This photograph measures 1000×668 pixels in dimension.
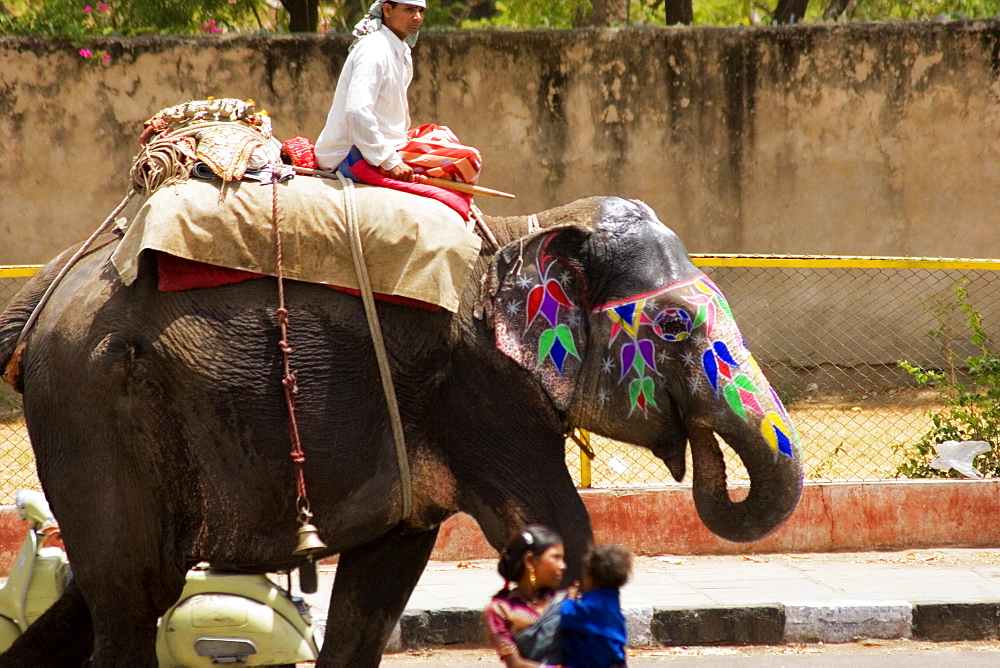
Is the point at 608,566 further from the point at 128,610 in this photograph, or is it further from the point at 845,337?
the point at 845,337

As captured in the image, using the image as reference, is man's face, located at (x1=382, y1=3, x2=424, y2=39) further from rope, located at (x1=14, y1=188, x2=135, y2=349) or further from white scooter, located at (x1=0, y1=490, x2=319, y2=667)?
white scooter, located at (x1=0, y1=490, x2=319, y2=667)

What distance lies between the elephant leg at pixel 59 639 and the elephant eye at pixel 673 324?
79.9 inches

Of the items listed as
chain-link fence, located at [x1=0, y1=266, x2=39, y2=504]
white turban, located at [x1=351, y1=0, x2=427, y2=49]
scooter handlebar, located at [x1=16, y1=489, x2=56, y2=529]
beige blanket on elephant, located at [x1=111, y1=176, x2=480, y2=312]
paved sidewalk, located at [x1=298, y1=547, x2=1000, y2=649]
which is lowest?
paved sidewalk, located at [x1=298, y1=547, x2=1000, y2=649]

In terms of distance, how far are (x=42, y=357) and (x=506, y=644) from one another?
4.80 ft

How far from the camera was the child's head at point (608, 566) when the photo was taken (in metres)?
3.04

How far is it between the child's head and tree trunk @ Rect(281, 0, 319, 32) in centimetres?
914

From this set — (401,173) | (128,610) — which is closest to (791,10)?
(401,173)

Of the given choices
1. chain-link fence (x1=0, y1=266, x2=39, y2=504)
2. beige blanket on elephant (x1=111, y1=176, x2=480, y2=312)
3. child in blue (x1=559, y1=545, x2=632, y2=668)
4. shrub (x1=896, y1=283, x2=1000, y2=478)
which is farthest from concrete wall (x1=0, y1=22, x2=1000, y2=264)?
child in blue (x1=559, y1=545, x2=632, y2=668)

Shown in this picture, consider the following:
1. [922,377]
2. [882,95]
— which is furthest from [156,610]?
[882,95]

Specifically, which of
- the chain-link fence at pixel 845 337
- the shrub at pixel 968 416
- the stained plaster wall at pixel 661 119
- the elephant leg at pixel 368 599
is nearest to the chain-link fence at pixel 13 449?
the chain-link fence at pixel 845 337

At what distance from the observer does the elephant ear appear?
3.53 metres

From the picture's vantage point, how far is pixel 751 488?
3600 mm

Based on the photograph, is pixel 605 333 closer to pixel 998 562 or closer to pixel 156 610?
pixel 156 610

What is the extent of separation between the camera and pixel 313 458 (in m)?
3.54
